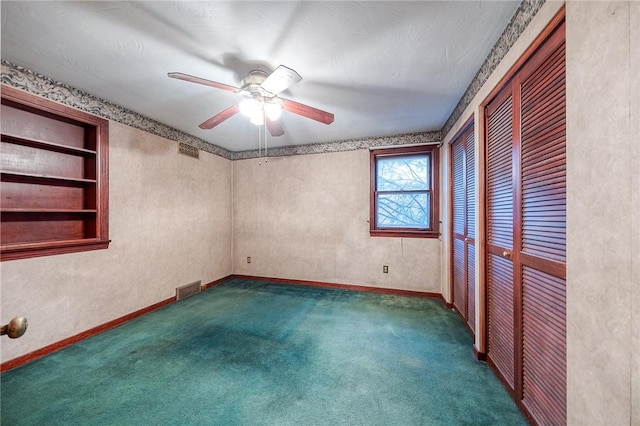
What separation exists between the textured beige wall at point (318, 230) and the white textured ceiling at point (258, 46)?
5.14 feet

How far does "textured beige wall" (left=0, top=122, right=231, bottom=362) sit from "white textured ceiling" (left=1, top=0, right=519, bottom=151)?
824 mm

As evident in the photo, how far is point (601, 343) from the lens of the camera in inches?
34.4

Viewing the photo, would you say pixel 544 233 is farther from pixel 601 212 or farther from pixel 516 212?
pixel 601 212

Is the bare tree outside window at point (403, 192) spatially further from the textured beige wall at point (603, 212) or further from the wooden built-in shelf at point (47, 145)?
the wooden built-in shelf at point (47, 145)

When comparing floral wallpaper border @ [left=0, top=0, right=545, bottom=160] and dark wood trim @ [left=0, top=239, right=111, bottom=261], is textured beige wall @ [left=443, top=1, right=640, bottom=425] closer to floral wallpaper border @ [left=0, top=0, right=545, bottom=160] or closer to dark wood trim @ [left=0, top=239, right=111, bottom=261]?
floral wallpaper border @ [left=0, top=0, right=545, bottom=160]

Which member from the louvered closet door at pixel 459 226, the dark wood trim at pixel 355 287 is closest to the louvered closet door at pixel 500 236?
the louvered closet door at pixel 459 226

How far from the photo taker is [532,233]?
1.36 metres

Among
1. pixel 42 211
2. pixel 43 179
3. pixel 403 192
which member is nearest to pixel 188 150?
pixel 43 179

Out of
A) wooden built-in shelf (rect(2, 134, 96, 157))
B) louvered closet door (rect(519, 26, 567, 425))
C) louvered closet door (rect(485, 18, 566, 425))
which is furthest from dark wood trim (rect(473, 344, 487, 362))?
wooden built-in shelf (rect(2, 134, 96, 157))

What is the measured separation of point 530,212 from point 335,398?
169 cm

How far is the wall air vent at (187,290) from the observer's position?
341 cm

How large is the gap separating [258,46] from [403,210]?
115 inches

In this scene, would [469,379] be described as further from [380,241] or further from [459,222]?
[380,241]

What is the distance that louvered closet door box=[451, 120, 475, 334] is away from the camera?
2371 millimetres
